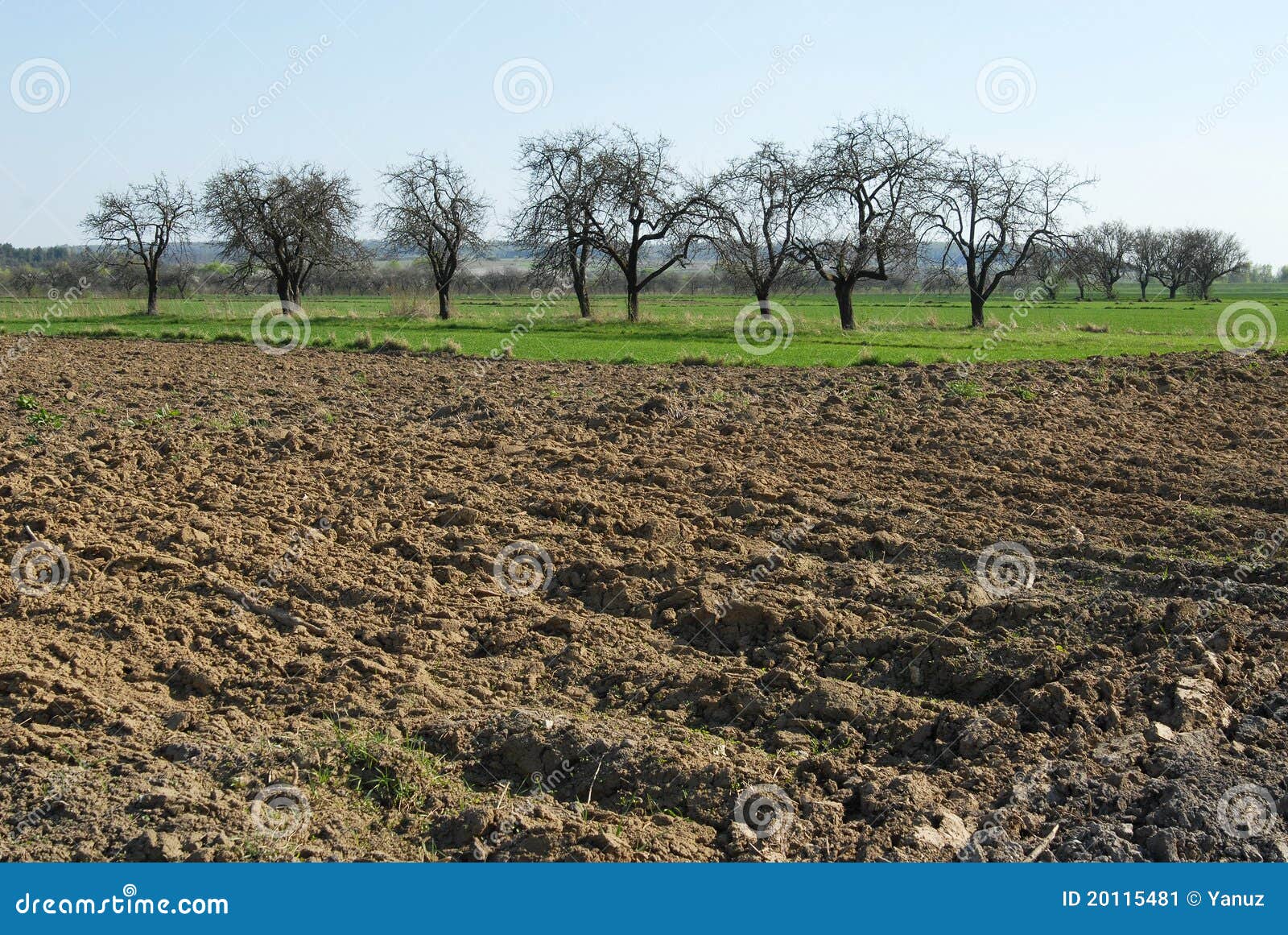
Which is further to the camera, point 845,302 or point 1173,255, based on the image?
point 1173,255

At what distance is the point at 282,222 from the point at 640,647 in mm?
39567

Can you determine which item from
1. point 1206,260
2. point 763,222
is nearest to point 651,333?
point 763,222

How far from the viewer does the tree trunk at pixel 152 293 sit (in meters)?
40.4

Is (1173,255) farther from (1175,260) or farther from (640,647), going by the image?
(640,647)

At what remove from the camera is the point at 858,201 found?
33781 millimetres

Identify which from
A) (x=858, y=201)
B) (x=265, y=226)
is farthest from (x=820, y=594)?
(x=265, y=226)

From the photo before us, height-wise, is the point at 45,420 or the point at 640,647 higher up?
the point at 45,420

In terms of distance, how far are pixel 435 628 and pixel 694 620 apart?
1.63 meters

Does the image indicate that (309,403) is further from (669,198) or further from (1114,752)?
(669,198)

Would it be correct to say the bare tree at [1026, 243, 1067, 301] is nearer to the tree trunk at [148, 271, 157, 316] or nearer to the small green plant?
the small green plant

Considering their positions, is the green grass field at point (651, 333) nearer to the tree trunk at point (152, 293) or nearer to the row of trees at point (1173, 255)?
the tree trunk at point (152, 293)

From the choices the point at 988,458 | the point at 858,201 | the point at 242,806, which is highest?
the point at 858,201

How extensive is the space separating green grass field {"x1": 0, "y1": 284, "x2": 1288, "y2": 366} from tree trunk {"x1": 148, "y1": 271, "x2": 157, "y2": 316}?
0.51 meters

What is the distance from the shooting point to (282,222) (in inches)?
1617
